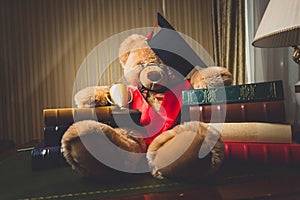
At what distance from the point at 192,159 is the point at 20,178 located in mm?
333

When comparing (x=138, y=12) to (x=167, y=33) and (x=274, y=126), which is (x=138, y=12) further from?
(x=274, y=126)

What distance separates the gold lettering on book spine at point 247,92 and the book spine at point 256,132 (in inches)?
2.0

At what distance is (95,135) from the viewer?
401 mm

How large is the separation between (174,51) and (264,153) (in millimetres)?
328

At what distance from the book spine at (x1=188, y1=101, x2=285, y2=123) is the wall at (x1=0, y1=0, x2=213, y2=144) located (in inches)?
64.8

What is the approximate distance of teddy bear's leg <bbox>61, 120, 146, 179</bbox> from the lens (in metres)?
0.40

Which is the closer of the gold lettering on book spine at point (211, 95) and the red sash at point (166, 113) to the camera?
the gold lettering on book spine at point (211, 95)

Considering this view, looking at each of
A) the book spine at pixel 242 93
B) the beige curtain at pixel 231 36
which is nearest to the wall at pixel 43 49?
the beige curtain at pixel 231 36

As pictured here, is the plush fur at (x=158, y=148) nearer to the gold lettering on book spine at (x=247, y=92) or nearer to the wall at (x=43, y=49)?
the gold lettering on book spine at (x=247, y=92)

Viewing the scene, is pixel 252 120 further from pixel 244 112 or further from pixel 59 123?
pixel 59 123

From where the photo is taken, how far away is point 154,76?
65 cm

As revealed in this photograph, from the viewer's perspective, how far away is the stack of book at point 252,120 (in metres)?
0.46

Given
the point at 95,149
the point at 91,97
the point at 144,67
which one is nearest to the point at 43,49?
the point at 91,97

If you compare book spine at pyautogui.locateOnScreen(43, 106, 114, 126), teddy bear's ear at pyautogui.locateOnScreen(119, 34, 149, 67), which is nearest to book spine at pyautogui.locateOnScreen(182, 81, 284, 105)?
book spine at pyautogui.locateOnScreen(43, 106, 114, 126)
